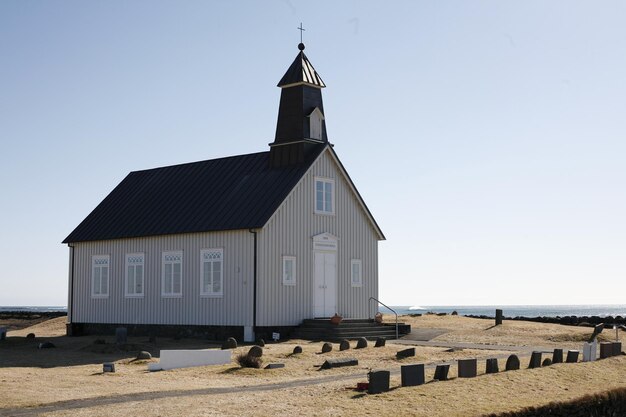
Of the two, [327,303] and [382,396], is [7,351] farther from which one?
[382,396]

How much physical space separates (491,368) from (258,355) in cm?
577

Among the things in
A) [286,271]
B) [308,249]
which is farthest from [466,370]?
[308,249]

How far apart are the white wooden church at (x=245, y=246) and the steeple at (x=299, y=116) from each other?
0.05 meters

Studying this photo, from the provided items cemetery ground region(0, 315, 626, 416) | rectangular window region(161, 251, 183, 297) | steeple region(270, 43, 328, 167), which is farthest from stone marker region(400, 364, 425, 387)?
rectangular window region(161, 251, 183, 297)

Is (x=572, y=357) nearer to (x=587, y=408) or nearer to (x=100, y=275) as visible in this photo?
(x=587, y=408)

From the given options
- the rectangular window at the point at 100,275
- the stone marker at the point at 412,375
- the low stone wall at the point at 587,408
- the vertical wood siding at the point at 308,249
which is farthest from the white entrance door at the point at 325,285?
the stone marker at the point at 412,375

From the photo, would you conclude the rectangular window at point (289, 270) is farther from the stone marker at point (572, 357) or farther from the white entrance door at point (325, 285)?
the stone marker at point (572, 357)

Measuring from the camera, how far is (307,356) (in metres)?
25.7

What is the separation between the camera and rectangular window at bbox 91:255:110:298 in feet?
126

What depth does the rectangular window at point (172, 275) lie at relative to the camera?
3494cm

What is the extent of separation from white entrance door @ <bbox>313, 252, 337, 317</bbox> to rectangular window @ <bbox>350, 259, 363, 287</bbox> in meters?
1.06

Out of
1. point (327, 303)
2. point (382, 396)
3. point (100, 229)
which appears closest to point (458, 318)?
point (327, 303)

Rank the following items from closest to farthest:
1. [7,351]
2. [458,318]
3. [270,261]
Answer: [7,351] → [270,261] → [458,318]

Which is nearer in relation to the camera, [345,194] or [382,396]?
[382,396]
